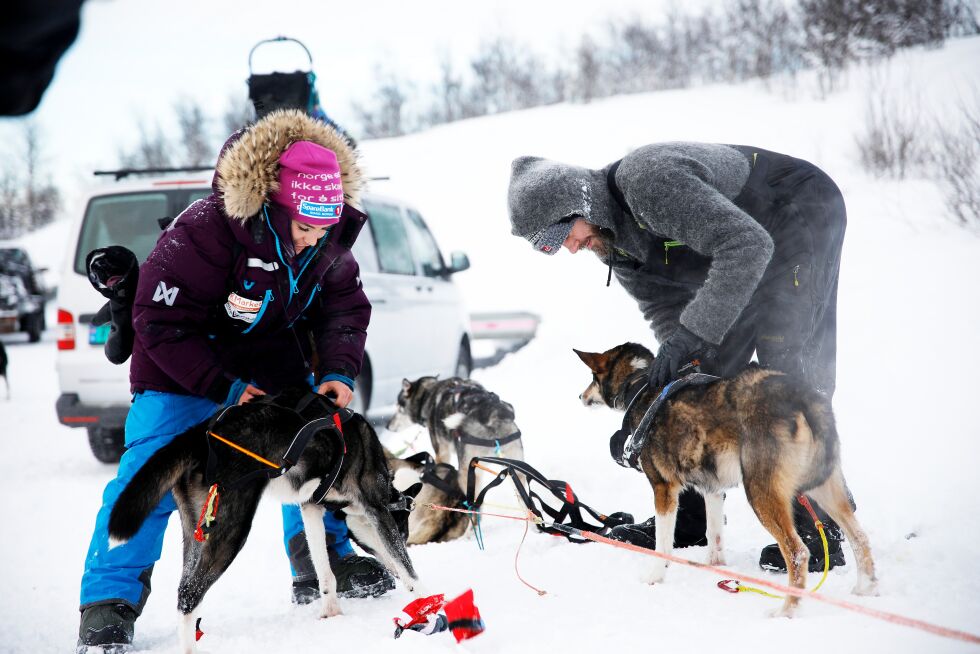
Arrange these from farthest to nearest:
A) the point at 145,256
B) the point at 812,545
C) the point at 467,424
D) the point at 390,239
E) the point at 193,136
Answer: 1. the point at 193,136
2. the point at 390,239
3. the point at 145,256
4. the point at 467,424
5. the point at 812,545

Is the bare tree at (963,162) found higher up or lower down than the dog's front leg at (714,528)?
higher up

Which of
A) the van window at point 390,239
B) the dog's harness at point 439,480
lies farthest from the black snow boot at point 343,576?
the van window at point 390,239

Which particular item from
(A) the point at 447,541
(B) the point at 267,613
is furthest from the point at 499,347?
(B) the point at 267,613

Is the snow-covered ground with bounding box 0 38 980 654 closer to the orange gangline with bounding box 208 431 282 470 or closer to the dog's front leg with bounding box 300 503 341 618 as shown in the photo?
the dog's front leg with bounding box 300 503 341 618

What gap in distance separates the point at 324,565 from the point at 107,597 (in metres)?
0.74

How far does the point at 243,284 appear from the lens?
2639mm

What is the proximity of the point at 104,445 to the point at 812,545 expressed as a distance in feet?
17.4

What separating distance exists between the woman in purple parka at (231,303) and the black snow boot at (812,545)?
158 cm

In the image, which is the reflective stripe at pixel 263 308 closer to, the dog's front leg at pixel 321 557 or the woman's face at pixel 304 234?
the woman's face at pixel 304 234

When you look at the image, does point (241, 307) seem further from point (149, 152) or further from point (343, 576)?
point (149, 152)

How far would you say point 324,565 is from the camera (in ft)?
9.12

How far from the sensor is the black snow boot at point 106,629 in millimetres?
2436

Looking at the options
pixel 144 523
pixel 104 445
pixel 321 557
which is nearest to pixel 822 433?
pixel 321 557

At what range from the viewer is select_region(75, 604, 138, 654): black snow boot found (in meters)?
2.44
